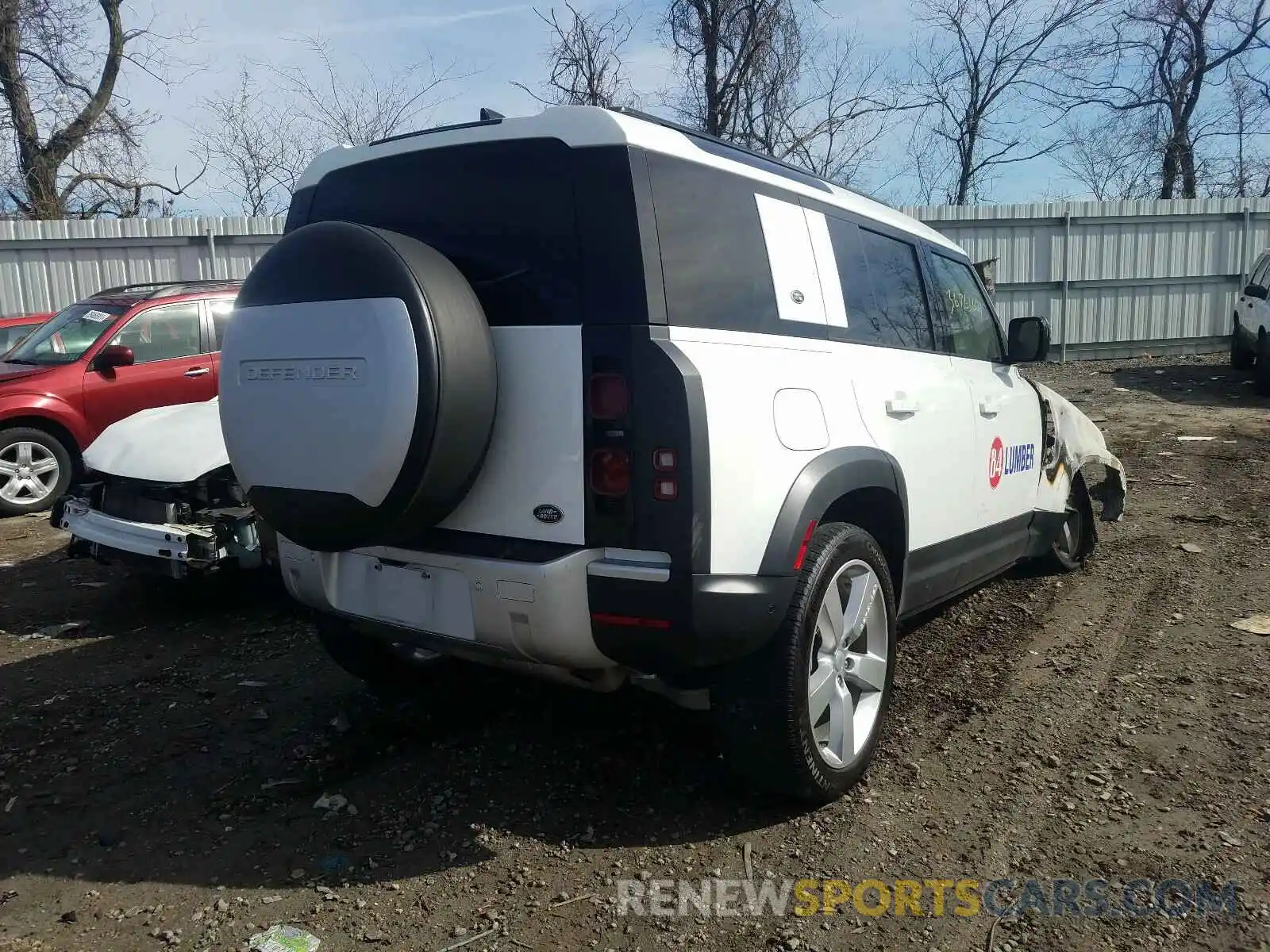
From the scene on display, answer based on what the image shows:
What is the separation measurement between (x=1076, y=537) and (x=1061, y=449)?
0.84m

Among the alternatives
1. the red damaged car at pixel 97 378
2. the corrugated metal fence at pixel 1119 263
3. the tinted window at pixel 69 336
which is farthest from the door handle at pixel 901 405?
the corrugated metal fence at pixel 1119 263

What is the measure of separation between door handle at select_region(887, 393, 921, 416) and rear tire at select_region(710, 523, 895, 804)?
49cm

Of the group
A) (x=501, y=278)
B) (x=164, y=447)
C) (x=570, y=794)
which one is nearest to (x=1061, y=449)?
(x=570, y=794)

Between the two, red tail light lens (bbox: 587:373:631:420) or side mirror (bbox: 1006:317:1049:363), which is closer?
red tail light lens (bbox: 587:373:631:420)

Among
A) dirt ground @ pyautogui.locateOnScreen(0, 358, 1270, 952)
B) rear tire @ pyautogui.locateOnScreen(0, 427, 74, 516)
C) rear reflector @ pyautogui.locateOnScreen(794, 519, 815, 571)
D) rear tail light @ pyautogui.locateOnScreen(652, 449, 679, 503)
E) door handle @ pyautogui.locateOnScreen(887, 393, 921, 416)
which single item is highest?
door handle @ pyautogui.locateOnScreen(887, 393, 921, 416)

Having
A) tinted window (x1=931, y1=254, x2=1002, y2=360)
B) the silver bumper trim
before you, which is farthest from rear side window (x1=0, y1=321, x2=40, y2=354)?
tinted window (x1=931, y1=254, x2=1002, y2=360)

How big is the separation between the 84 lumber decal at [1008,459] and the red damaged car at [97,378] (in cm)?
591

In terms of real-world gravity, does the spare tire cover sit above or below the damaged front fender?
above

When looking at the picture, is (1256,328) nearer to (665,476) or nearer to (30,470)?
(665,476)

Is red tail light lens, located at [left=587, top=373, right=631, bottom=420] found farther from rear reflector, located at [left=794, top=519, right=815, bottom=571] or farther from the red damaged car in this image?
the red damaged car

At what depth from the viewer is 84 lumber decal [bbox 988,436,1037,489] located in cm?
440

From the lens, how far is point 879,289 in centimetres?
372

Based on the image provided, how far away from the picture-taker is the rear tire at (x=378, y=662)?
372 cm

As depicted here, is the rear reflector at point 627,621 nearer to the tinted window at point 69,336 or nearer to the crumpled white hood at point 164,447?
the crumpled white hood at point 164,447
